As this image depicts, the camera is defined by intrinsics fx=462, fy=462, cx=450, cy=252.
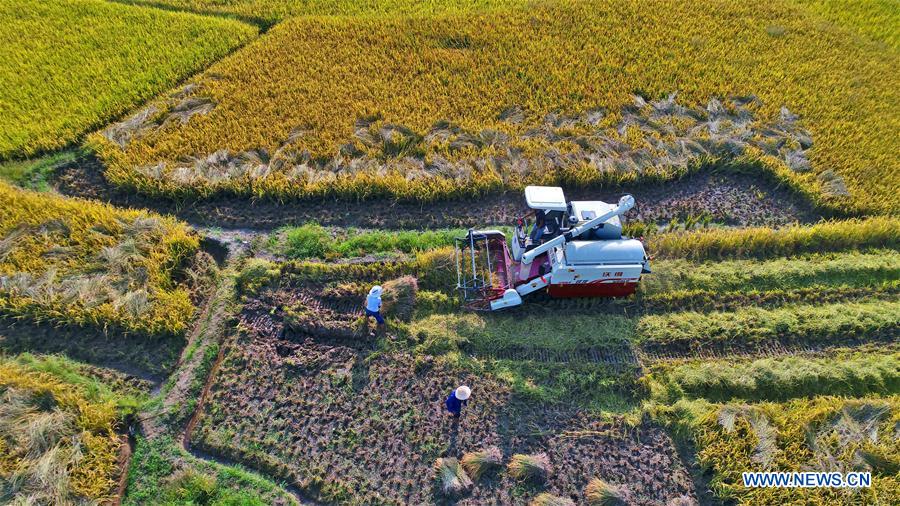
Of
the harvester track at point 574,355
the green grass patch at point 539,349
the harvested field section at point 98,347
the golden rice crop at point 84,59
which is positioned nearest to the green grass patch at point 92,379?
the harvested field section at point 98,347

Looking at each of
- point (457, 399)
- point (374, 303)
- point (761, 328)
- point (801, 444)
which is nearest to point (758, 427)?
point (801, 444)

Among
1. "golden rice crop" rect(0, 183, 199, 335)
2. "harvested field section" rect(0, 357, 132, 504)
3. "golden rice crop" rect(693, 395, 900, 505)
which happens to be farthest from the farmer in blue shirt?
"golden rice crop" rect(693, 395, 900, 505)

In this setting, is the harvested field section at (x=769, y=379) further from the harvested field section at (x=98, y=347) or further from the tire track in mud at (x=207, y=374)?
the harvested field section at (x=98, y=347)

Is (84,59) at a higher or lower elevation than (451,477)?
higher

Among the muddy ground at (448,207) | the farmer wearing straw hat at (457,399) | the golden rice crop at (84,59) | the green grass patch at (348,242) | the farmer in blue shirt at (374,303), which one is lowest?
the farmer wearing straw hat at (457,399)

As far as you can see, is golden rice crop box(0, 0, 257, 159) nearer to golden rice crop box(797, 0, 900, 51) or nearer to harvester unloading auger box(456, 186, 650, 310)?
harvester unloading auger box(456, 186, 650, 310)

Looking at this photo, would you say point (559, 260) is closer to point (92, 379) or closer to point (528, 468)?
point (528, 468)
